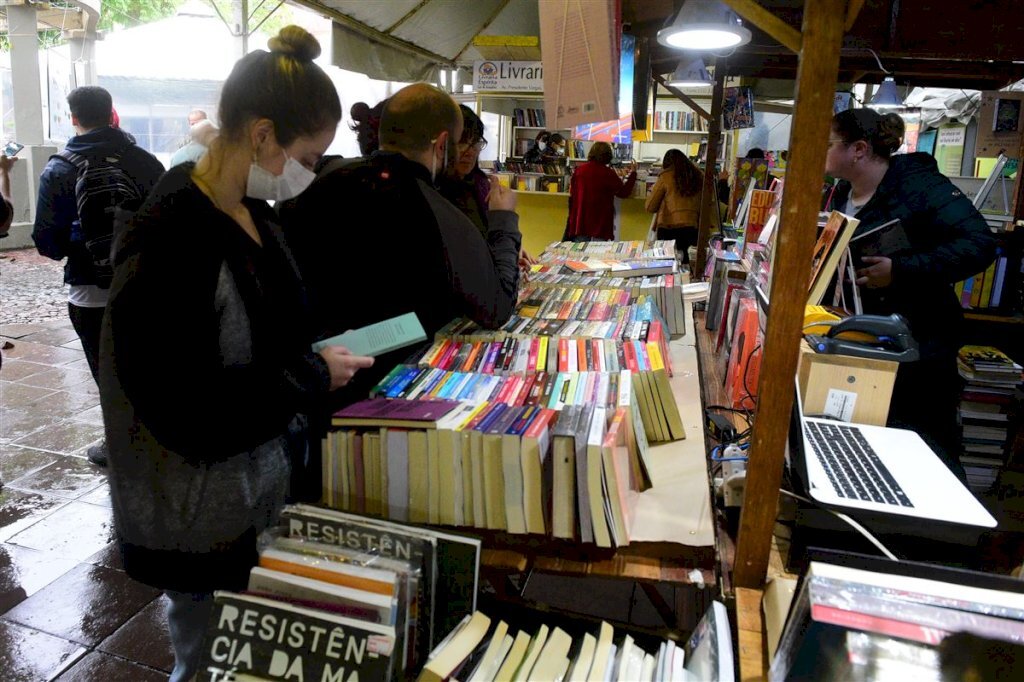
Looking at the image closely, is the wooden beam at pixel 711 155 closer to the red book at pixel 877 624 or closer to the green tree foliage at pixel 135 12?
the red book at pixel 877 624

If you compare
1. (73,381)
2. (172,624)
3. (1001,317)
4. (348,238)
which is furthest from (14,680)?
(1001,317)

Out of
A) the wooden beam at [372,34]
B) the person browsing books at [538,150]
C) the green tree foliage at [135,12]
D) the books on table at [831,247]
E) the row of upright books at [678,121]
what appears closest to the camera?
the books on table at [831,247]

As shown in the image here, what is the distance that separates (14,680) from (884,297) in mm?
3022

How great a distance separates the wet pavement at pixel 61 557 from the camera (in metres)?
2.14

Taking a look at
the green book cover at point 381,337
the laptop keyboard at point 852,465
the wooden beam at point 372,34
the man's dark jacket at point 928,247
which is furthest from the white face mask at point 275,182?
the wooden beam at point 372,34

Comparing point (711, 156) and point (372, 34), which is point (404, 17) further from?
point (711, 156)

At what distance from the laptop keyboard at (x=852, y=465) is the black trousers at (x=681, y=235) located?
16.6 feet

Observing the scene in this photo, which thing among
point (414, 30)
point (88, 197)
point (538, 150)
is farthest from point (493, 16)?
point (88, 197)

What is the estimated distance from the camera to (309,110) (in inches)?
51.1

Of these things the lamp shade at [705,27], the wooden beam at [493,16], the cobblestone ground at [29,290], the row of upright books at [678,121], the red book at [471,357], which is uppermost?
the wooden beam at [493,16]

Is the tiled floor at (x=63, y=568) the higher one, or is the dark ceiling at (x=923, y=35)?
the dark ceiling at (x=923, y=35)

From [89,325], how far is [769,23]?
2941 millimetres

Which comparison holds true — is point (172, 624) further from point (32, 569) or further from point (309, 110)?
point (32, 569)

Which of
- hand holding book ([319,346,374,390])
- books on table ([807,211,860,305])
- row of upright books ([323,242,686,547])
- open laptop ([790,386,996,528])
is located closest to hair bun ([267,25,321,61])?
hand holding book ([319,346,374,390])
